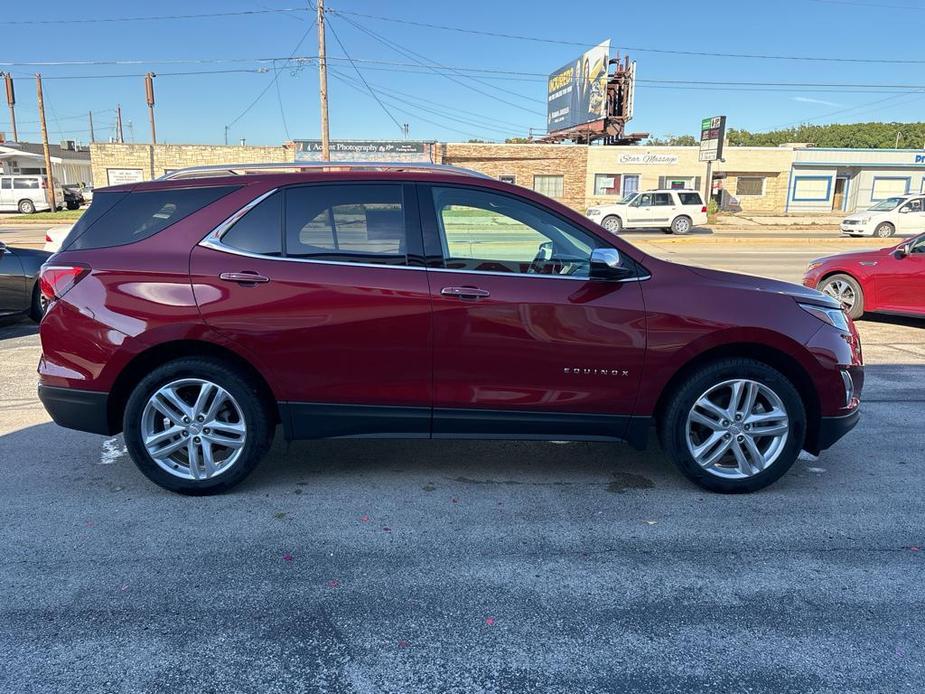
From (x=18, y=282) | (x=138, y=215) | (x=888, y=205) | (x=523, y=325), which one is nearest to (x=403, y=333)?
(x=523, y=325)

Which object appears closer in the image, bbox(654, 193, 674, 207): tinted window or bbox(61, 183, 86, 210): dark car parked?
bbox(654, 193, 674, 207): tinted window

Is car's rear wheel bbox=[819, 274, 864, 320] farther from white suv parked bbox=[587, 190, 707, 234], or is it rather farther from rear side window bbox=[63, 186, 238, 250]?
white suv parked bbox=[587, 190, 707, 234]

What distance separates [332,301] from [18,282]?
6831 millimetres

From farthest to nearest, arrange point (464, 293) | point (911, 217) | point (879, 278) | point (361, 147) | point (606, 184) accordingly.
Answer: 1. point (606, 184)
2. point (361, 147)
3. point (911, 217)
4. point (879, 278)
5. point (464, 293)

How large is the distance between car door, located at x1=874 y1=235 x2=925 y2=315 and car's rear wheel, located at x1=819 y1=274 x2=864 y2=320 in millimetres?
249

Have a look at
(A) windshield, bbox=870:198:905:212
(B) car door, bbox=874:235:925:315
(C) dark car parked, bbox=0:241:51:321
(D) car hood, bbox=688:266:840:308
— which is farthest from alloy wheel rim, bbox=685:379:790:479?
(A) windshield, bbox=870:198:905:212

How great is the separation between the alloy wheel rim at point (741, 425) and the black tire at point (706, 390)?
0.02 meters

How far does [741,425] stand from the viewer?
413 cm

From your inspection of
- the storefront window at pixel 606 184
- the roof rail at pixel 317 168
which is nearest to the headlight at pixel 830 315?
the roof rail at pixel 317 168

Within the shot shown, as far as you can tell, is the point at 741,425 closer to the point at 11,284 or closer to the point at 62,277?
the point at 62,277

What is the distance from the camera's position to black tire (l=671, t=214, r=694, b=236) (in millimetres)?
28844

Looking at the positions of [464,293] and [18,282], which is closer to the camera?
[464,293]

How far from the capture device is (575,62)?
4631cm

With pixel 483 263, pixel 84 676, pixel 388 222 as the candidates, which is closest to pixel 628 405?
pixel 483 263
